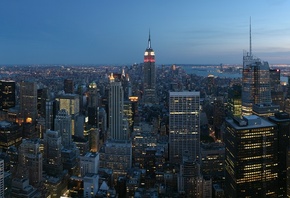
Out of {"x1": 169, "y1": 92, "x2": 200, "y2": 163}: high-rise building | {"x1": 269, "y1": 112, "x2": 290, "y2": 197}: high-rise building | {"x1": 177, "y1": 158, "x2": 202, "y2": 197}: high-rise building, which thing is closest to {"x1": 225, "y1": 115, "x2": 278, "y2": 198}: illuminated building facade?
{"x1": 269, "y1": 112, "x2": 290, "y2": 197}: high-rise building

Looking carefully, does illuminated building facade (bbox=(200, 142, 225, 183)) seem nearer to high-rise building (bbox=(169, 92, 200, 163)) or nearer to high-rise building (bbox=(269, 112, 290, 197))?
high-rise building (bbox=(169, 92, 200, 163))

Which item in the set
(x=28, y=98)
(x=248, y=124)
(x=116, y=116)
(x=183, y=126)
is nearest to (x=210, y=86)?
(x=116, y=116)

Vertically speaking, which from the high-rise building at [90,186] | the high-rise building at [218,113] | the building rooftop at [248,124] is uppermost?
the building rooftop at [248,124]

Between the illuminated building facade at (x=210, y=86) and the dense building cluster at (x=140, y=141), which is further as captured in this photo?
the illuminated building facade at (x=210, y=86)

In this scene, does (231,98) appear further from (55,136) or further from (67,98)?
(55,136)

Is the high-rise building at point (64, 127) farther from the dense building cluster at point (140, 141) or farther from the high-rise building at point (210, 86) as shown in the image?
the high-rise building at point (210, 86)

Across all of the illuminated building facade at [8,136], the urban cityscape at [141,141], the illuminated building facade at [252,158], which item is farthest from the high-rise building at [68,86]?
the illuminated building facade at [252,158]

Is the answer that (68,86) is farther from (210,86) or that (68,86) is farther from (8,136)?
(210,86)

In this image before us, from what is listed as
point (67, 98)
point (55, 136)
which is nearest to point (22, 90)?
point (67, 98)
